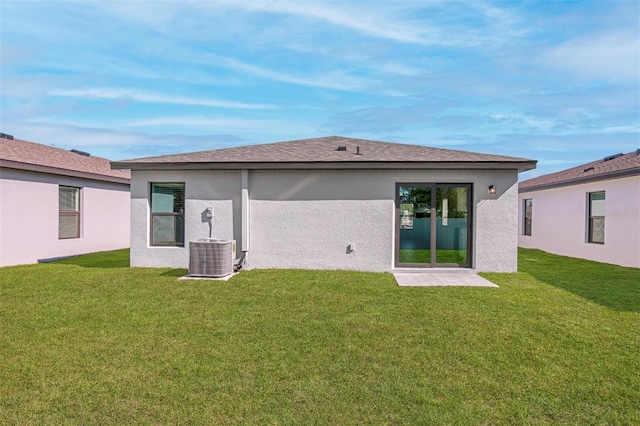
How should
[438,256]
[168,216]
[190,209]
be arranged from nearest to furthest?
1. [438,256]
2. [190,209]
3. [168,216]

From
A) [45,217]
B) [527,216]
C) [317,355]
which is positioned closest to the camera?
[317,355]

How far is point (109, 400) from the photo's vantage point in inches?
114

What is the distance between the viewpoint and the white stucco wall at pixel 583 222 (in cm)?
1055

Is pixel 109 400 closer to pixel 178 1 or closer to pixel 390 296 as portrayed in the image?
pixel 390 296

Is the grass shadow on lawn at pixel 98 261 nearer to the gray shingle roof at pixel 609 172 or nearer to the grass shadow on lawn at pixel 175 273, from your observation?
the grass shadow on lawn at pixel 175 273

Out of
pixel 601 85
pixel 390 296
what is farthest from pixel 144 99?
pixel 601 85

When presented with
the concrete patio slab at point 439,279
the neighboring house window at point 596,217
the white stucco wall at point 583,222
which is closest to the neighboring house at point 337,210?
the concrete patio slab at point 439,279

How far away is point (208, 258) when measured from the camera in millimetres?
7844

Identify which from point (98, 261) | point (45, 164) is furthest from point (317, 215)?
point (45, 164)

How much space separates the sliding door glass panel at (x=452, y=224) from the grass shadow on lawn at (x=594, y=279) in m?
1.88

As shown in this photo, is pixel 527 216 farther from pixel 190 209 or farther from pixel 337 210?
pixel 190 209

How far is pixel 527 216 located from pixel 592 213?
463 centimetres

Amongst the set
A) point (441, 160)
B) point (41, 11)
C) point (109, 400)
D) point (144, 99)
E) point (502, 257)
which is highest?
point (41, 11)

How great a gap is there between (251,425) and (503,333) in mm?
3498
